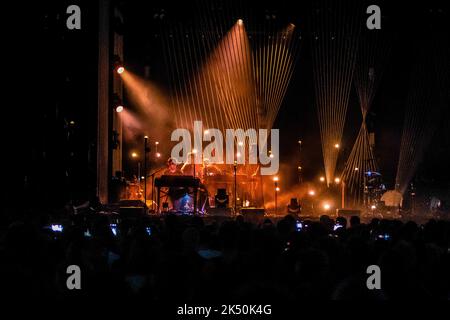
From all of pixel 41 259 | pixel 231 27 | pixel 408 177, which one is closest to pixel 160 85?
pixel 231 27

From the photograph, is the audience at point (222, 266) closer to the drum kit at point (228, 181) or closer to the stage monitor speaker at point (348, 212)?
the stage monitor speaker at point (348, 212)

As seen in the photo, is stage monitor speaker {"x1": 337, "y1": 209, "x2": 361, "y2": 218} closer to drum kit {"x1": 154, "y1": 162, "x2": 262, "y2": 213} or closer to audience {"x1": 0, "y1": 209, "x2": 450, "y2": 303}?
drum kit {"x1": 154, "y1": 162, "x2": 262, "y2": 213}

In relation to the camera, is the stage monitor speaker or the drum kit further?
the drum kit

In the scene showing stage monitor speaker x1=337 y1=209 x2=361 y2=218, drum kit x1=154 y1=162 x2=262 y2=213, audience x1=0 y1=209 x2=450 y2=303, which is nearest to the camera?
audience x1=0 y1=209 x2=450 y2=303

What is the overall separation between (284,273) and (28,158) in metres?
9.79

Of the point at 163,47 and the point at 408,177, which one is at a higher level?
the point at 163,47

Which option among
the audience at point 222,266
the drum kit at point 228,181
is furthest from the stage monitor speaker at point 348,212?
the audience at point 222,266

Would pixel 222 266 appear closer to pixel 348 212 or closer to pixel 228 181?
pixel 348 212

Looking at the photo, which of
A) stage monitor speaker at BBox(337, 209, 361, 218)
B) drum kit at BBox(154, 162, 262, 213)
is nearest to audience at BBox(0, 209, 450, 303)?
stage monitor speaker at BBox(337, 209, 361, 218)

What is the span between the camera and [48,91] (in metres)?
14.1

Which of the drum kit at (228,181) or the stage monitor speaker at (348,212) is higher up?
the drum kit at (228,181)

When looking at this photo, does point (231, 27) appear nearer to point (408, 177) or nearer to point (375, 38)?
point (375, 38)

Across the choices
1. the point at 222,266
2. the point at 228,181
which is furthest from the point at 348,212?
the point at 222,266
